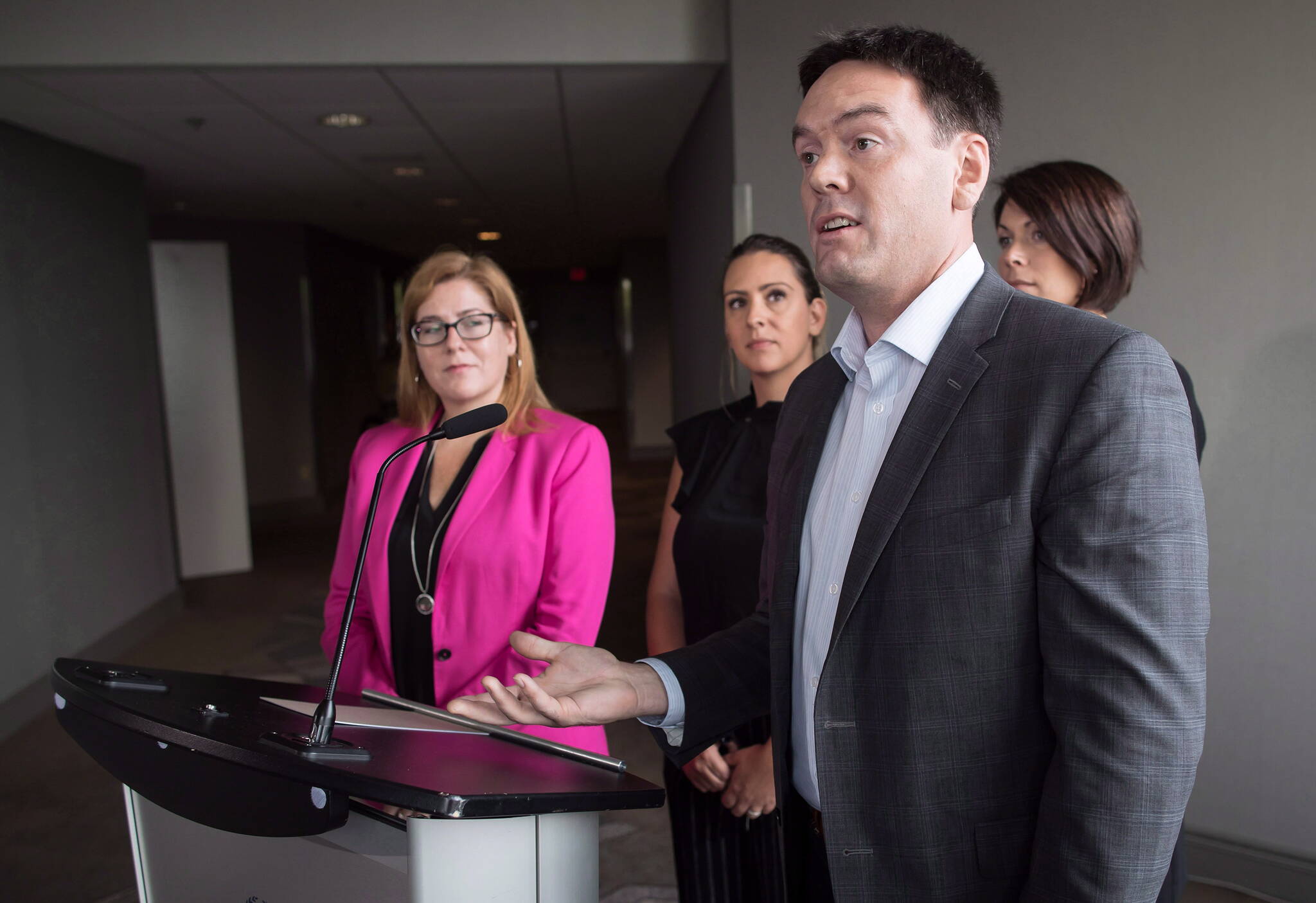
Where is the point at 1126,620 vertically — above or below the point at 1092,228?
below

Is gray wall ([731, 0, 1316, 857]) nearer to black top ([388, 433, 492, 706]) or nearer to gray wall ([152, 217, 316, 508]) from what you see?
black top ([388, 433, 492, 706])

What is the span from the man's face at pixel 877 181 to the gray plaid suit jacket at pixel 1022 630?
10cm

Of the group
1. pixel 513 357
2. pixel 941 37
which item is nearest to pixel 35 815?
pixel 513 357

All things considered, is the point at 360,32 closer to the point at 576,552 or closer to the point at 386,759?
the point at 576,552

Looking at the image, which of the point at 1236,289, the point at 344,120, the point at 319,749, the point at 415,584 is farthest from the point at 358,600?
the point at 344,120

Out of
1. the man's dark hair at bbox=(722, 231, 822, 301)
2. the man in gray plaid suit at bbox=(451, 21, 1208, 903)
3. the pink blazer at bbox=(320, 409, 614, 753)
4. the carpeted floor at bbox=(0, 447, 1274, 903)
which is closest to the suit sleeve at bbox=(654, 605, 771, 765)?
the man in gray plaid suit at bbox=(451, 21, 1208, 903)

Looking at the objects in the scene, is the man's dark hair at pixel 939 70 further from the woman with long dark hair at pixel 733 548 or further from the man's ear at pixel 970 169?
the woman with long dark hair at pixel 733 548

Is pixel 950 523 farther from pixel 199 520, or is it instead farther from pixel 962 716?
pixel 199 520

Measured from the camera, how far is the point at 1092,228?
78.2 inches

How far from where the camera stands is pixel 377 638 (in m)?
1.87

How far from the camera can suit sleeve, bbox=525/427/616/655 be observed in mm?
1762

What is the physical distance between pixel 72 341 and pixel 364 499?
4059mm

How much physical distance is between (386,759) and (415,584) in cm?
88

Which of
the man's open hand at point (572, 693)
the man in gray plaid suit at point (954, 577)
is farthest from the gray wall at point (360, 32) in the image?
the man's open hand at point (572, 693)
